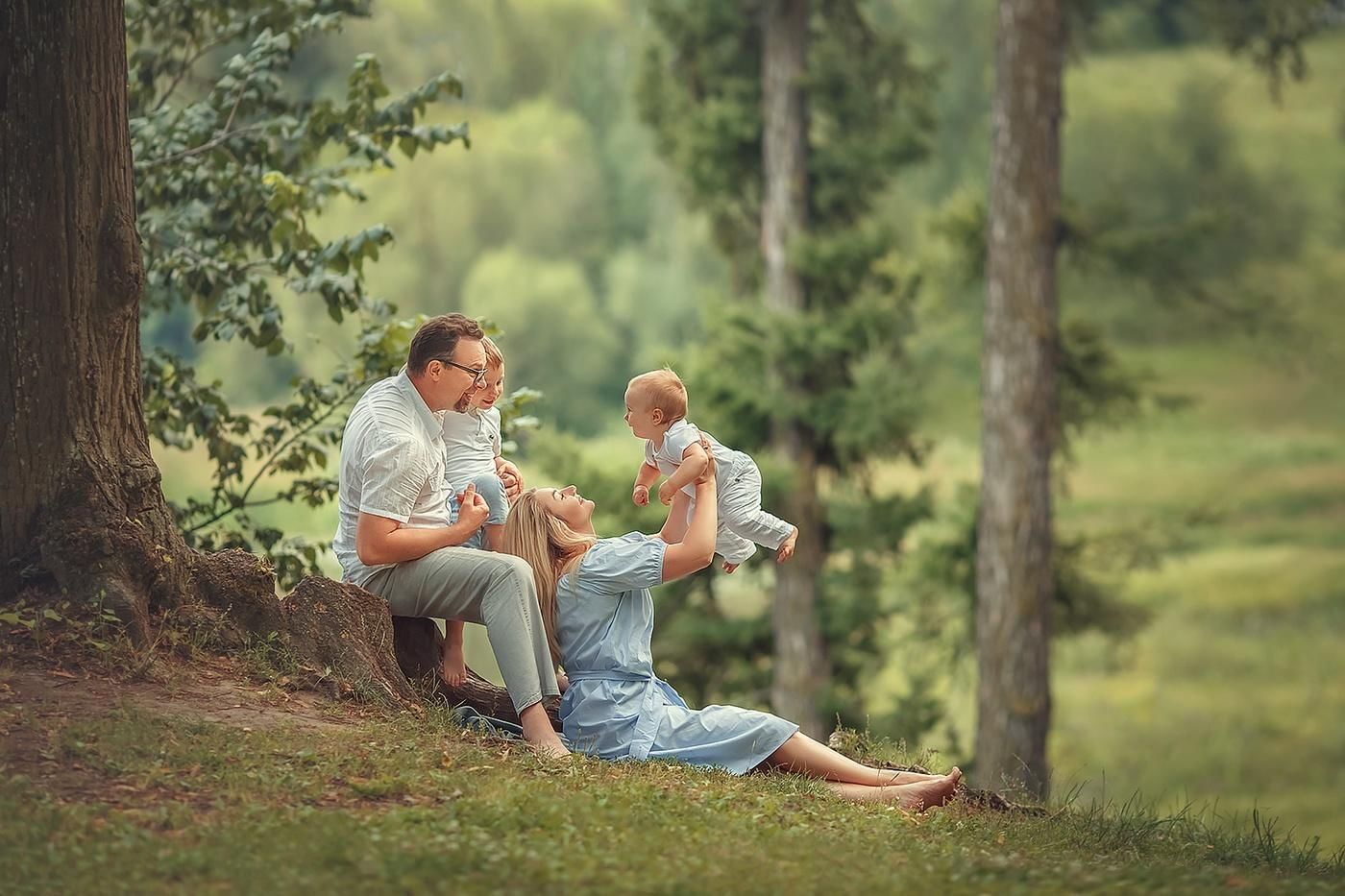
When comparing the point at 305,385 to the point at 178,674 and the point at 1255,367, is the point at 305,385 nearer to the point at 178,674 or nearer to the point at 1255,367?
the point at 178,674

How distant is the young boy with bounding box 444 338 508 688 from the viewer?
20.7 feet

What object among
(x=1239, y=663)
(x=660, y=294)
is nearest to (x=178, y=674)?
(x=1239, y=663)

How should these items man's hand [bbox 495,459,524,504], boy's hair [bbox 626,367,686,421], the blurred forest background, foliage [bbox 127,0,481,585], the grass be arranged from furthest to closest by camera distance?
the blurred forest background → foliage [bbox 127,0,481,585] → man's hand [bbox 495,459,524,504] → boy's hair [bbox 626,367,686,421] → the grass

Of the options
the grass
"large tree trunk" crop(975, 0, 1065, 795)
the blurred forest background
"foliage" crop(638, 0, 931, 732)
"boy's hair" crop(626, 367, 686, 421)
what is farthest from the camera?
the blurred forest background

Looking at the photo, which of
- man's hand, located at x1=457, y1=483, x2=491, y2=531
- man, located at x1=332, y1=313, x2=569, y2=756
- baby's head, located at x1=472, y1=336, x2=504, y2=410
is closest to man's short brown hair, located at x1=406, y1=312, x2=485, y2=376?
man, located at x1=332, y1=313, x2=569, y2=756

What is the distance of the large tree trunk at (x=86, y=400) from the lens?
19.9 ft

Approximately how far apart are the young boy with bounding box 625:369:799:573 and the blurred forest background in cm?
818

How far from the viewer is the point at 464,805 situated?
5.18m

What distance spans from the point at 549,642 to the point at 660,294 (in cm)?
3338

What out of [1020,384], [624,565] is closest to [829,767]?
[624,565]

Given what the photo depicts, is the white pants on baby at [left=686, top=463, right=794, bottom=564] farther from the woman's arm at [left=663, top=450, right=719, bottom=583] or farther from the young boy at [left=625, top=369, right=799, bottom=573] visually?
Result: the woman's arm at [left=663, top=450, right=719, bottom=583]

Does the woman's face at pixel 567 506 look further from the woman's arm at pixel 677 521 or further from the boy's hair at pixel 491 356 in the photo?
the boy's hair at pixel 491 356

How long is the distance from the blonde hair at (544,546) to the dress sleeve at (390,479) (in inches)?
21.8

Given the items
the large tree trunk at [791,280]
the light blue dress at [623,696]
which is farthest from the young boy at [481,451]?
the large tree trunk at [791,280]
